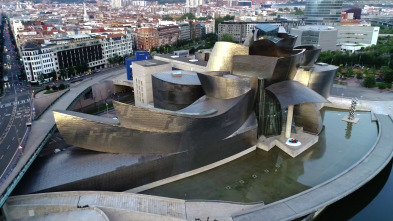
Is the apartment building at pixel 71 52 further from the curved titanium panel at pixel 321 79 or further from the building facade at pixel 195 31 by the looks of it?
the curved titanium panel at pixel 321 79

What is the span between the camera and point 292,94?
101 ft

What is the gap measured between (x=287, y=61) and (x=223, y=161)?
13.2 metres

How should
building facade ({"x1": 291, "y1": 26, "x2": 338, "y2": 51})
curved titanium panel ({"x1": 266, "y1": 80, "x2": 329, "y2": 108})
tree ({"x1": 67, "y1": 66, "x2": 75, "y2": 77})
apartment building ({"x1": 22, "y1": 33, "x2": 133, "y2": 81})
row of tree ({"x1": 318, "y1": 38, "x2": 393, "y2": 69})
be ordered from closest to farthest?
curved titanium panel ({"x1": 266, "y1": 80, "x2": 329, "y2": 108}), apartment building ({"x1": 22, "y1": 33, "x2": 133, "y2": 81}), tree ({"x1": 67, "y1": 66, "x2": 75, "y2": 77}), row of tree ({"x1": 318, "y1": 38, "x2": 393, "y2": 69}), building facade ({"x1": 291, "y1": 26, "x2": 338, "y2": 51})

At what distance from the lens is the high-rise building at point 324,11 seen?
115375 mm

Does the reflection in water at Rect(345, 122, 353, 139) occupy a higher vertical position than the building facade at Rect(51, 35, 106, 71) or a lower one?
lower

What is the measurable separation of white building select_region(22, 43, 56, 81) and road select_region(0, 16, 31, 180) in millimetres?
3232

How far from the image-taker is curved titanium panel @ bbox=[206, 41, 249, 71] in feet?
112

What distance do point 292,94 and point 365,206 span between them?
12630mm

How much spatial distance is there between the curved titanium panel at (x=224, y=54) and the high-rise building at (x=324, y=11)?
310 feet

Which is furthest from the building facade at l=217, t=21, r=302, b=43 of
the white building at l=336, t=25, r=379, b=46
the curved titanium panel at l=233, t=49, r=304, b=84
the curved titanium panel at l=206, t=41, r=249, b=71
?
the curved titanium panel at l=233, t=49, r=304, b=84

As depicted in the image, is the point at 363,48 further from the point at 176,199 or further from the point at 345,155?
the point at 176,199

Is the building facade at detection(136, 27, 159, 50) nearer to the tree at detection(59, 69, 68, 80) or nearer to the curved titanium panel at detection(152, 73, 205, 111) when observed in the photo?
the tree at detection(59, 69, 68, 80)

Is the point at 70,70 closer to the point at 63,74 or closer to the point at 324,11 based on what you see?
the point at 63,74

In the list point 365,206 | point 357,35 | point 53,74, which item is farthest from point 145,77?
point 357,35
